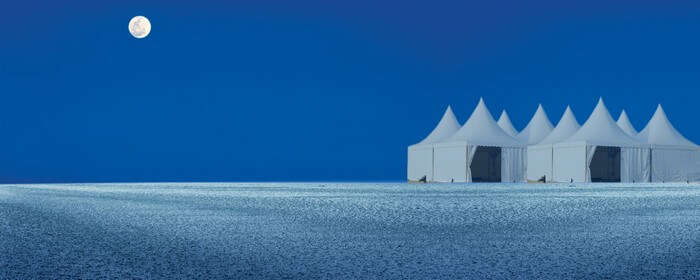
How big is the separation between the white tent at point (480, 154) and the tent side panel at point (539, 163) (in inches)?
12.2

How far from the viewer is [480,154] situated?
32156 mm

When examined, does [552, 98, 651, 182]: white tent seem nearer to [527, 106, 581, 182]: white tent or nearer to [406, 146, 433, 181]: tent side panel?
[527, 106, 581, 182]: white tent

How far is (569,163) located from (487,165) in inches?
131

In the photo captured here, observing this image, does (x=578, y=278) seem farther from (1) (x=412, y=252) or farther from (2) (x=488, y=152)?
(2) (x=488, y=152)

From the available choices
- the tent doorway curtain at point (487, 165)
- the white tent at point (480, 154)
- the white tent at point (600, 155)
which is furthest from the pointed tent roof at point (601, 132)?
the tent doorway curtain at point (487, 165)

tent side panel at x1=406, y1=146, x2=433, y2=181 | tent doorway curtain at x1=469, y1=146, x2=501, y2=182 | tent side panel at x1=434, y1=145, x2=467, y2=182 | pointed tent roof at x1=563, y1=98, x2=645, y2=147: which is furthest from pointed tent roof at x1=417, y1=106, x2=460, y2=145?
pointed tent roof at x1=563, y1=98, x2=645, y2=147

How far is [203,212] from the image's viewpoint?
10422 millimetres

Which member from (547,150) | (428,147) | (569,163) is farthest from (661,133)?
(428,147)

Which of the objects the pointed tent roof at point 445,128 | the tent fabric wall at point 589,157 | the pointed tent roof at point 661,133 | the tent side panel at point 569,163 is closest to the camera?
the tent fabric wall at point 589,157

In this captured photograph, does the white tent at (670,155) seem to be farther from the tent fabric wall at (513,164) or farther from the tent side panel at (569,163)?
the tent fabric wall at (513,164)

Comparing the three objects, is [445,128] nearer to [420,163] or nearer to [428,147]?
[428,147]

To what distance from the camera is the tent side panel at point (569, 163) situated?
30422 millimetres

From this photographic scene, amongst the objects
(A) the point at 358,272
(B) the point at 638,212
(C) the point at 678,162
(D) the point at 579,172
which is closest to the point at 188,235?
(A) the point at 358,272

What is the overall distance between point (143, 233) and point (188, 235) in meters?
0.50
